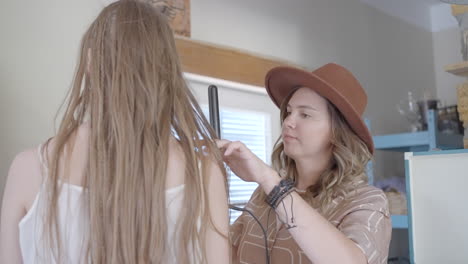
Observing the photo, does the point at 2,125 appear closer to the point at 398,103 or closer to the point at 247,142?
the point at 247,142

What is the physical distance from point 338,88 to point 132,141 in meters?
0.74

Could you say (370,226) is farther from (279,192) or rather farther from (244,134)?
(244,134)

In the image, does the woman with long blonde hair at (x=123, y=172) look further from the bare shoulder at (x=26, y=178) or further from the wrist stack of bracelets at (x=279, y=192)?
the wrist stack of bracelets at (x=279, y=192)

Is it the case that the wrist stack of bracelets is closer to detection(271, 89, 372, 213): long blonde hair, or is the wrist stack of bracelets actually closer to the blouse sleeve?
the blouse sleeve

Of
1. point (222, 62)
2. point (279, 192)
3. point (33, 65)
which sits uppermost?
point (222, 62)

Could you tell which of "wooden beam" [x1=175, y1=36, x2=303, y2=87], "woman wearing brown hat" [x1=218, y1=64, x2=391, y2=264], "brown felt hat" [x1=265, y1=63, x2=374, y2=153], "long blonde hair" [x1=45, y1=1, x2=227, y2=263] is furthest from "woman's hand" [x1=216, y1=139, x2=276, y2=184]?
"wooden beam" [x1=175, y1=36, x2=303, y2=87]

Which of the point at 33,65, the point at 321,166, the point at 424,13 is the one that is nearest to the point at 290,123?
the point at 321,166

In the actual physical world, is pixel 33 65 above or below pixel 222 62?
below

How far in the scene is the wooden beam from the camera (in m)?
2.28

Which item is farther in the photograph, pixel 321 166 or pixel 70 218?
pixel 321 166

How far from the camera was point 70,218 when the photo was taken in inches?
31.8

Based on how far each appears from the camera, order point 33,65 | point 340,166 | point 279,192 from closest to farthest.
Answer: point 279,192 < point 340,166 < point 33,65

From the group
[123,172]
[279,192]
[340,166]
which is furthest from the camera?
[340,166]

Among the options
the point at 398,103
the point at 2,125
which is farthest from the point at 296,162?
the point at 398,103
